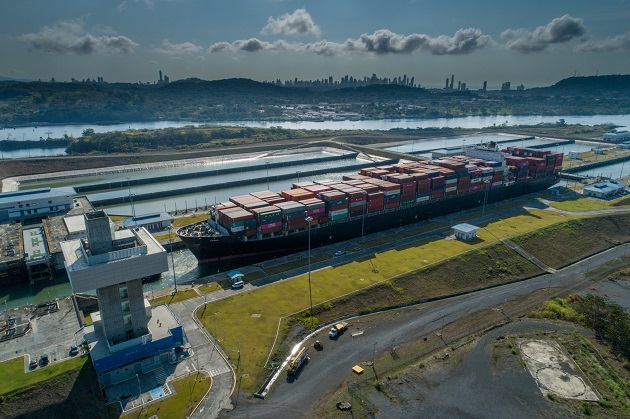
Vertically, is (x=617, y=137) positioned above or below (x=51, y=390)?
above

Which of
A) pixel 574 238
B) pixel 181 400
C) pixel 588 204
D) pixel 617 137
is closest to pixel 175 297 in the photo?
pixel 181 400

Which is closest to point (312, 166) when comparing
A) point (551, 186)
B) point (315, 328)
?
point (551, 186)

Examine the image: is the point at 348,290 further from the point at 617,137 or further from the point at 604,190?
the point at 617,137

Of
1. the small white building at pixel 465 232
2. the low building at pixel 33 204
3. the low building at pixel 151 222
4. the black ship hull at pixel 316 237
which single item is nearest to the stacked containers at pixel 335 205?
the black ship hull at pixel 316 237

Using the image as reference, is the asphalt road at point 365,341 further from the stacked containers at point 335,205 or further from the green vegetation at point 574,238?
the stacked containers at point 335,205

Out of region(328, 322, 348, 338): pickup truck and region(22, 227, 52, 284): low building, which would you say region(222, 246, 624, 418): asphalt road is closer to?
region(328, 322, 348, 338): pickup truck

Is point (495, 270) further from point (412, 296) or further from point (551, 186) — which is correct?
point (551, 186)

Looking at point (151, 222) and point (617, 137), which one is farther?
point (617, 137)
